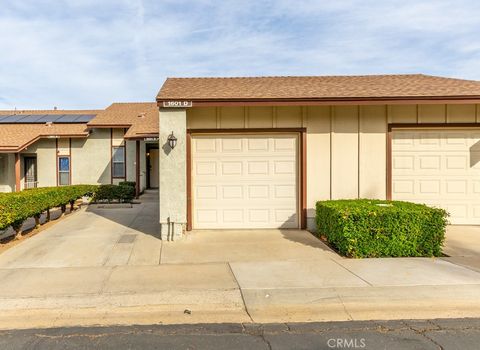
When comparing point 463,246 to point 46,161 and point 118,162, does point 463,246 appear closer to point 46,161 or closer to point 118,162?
point 118,162

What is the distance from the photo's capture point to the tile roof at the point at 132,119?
15807 millimetres

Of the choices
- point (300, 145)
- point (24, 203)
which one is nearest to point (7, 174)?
point (24, 203)

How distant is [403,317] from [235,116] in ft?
20.9

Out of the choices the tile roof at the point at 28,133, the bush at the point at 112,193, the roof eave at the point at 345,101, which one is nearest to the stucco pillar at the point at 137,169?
the bush at the point at 112,193

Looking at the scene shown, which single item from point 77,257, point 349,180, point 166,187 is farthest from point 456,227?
point 77,257

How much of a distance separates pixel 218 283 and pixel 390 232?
13.0 ft

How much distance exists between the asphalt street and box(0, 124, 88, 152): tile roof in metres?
14.9

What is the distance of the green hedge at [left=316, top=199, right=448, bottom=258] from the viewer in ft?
21.0

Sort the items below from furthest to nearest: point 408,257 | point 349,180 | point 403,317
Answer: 1. point 349,180
2. point 408,257
3. point 403,317

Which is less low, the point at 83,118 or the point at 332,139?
the point at 83,118

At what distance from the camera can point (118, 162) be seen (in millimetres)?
17609

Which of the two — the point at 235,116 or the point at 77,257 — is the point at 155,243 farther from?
the point at 235,116

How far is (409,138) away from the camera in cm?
895

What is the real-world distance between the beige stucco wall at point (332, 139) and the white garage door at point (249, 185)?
1.49 ft
